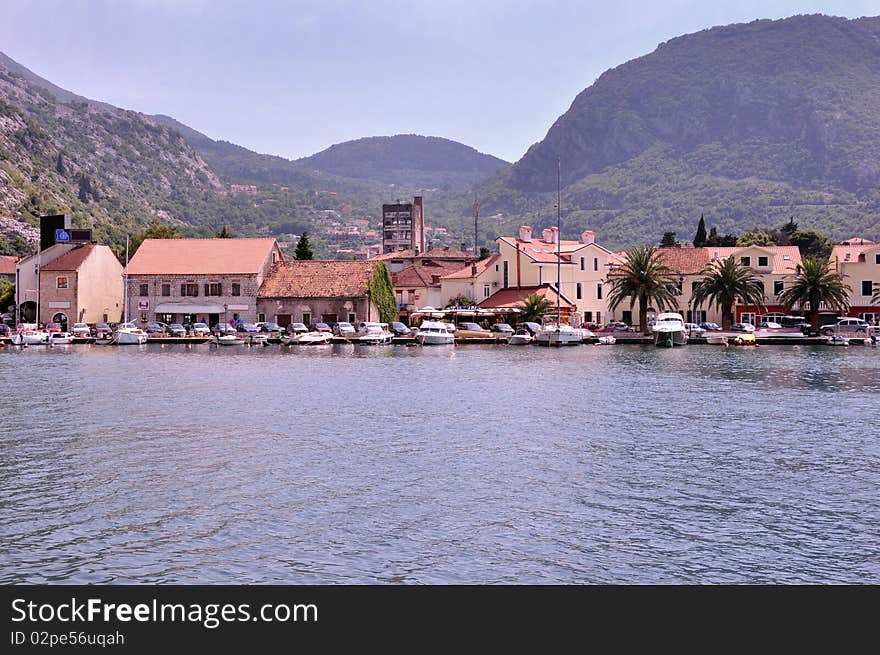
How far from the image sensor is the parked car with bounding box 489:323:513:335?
105562mm

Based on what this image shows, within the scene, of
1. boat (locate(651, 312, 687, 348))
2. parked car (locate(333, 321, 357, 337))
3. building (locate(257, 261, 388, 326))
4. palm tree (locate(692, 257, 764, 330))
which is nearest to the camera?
boat (locate(651, 312, 687, 348))

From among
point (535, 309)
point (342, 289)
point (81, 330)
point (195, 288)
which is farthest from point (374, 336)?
point (81, 330)

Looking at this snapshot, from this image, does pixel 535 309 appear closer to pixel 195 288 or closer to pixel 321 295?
pixel 321 295

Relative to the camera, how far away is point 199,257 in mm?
120125

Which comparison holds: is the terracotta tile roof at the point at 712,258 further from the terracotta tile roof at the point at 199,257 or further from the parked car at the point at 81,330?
the parked car at the point at 81,330

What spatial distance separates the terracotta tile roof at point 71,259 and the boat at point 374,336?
34.6m

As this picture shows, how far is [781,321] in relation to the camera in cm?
11619

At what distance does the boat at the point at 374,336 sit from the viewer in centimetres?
10224

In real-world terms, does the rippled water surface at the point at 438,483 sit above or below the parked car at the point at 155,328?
below

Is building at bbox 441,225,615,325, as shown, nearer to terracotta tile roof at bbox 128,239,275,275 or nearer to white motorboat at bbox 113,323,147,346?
terracotta tile roof at bbox 128,239,275,275

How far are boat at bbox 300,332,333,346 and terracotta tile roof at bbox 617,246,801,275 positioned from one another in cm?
4114

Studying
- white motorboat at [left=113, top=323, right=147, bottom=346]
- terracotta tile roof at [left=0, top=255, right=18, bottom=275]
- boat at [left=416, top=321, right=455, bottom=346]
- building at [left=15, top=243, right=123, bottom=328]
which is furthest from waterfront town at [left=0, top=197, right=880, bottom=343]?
terracotta tile roof at [left=0, top=255, right=18, bottom=275]

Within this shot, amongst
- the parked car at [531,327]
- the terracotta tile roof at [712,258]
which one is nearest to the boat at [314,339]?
the parked car at [531,327]
